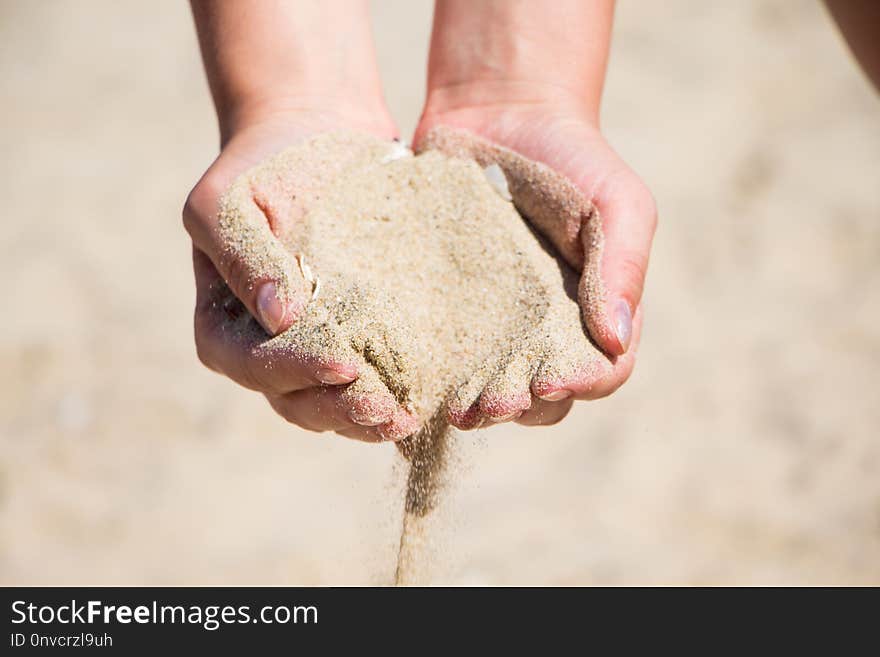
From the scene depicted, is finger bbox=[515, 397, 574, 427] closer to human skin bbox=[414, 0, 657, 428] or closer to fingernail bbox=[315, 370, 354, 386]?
human skin bbox=[414, 0, 657, 428]

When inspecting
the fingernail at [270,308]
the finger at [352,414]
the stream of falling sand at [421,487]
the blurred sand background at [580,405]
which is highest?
the fingernail at [270,308]

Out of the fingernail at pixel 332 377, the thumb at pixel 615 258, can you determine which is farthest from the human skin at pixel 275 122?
the thumb at pixel 615 258

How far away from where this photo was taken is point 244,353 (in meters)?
1.43

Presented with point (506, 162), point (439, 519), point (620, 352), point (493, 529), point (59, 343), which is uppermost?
point (506, 162)

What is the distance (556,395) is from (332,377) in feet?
1.11

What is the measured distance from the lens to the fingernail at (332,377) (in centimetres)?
129

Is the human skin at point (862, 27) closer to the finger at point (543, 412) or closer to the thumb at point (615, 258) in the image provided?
the thumb at point (615, 258)

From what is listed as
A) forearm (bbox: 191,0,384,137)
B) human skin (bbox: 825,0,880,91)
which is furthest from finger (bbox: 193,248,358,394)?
human skin (bbox: 825,0,880,91)

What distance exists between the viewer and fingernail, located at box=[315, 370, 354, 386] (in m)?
1.29

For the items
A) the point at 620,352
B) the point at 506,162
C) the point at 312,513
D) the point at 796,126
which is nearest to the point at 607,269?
the point at 620,352

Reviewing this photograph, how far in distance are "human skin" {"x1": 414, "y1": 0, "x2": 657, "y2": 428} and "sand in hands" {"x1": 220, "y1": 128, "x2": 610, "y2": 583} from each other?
0.04 m
